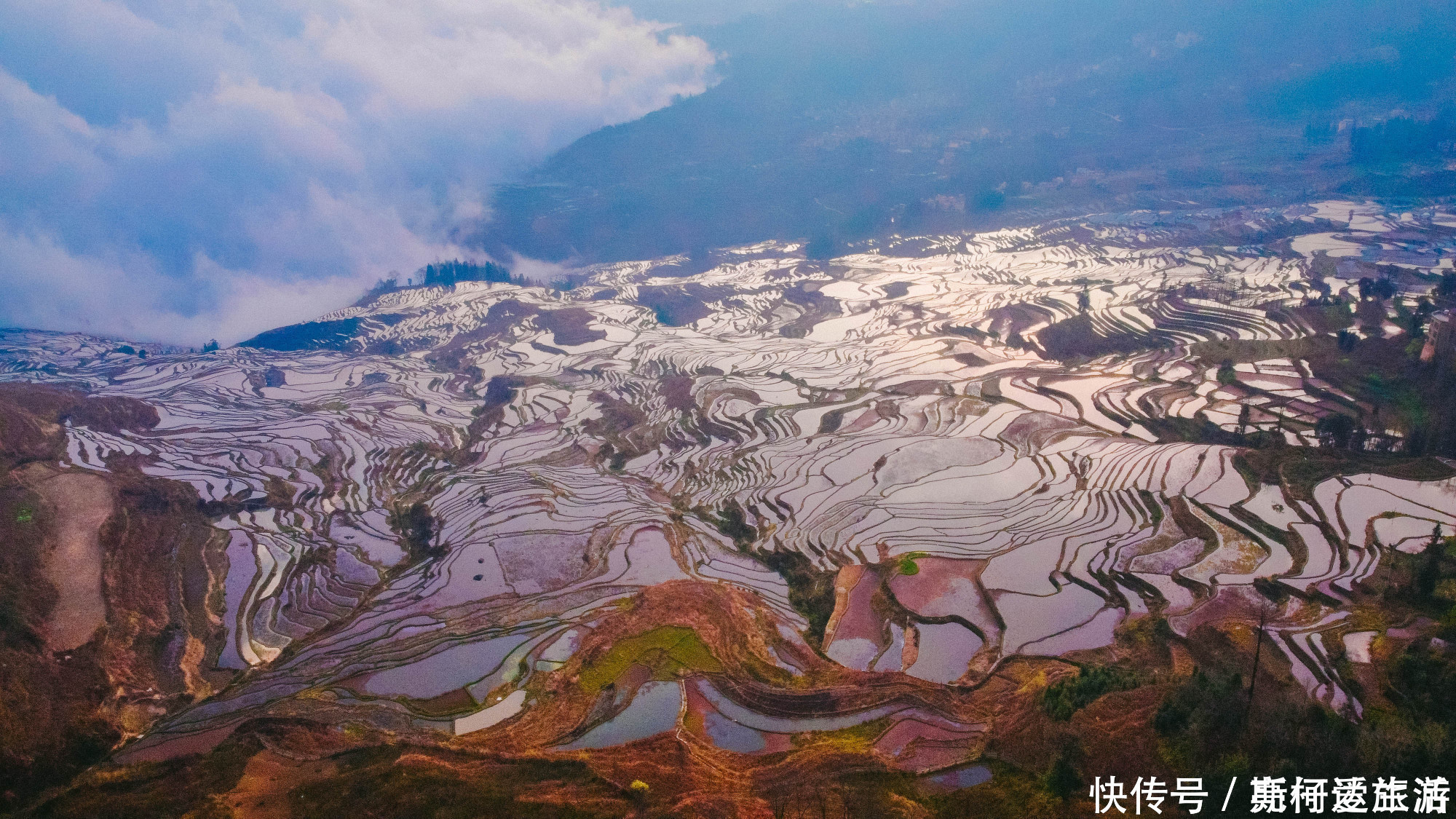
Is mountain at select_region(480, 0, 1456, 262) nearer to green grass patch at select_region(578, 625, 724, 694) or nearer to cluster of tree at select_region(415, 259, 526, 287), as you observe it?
cluster of tree at select_region(415, 259, 526, 287)

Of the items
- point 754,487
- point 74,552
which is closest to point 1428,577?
point 754,487

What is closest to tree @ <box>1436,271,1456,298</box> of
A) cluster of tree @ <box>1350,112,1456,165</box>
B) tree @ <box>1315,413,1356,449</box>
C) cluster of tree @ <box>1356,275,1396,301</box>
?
cluster of tree @ <box>1356,275,1396,301</box>

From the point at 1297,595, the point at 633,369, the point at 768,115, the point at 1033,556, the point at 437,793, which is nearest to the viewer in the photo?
the point at 437,793

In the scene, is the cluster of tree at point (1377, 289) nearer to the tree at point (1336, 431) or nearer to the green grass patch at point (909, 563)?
the tree at point (1336, 431)

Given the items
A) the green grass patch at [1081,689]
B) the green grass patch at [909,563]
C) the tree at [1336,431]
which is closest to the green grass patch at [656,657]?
the green grass patch at [909,563]

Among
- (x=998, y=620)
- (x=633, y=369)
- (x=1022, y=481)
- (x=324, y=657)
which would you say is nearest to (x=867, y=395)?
(x=1022, y=481)

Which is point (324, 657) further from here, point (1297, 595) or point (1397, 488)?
point (1397, 488)
